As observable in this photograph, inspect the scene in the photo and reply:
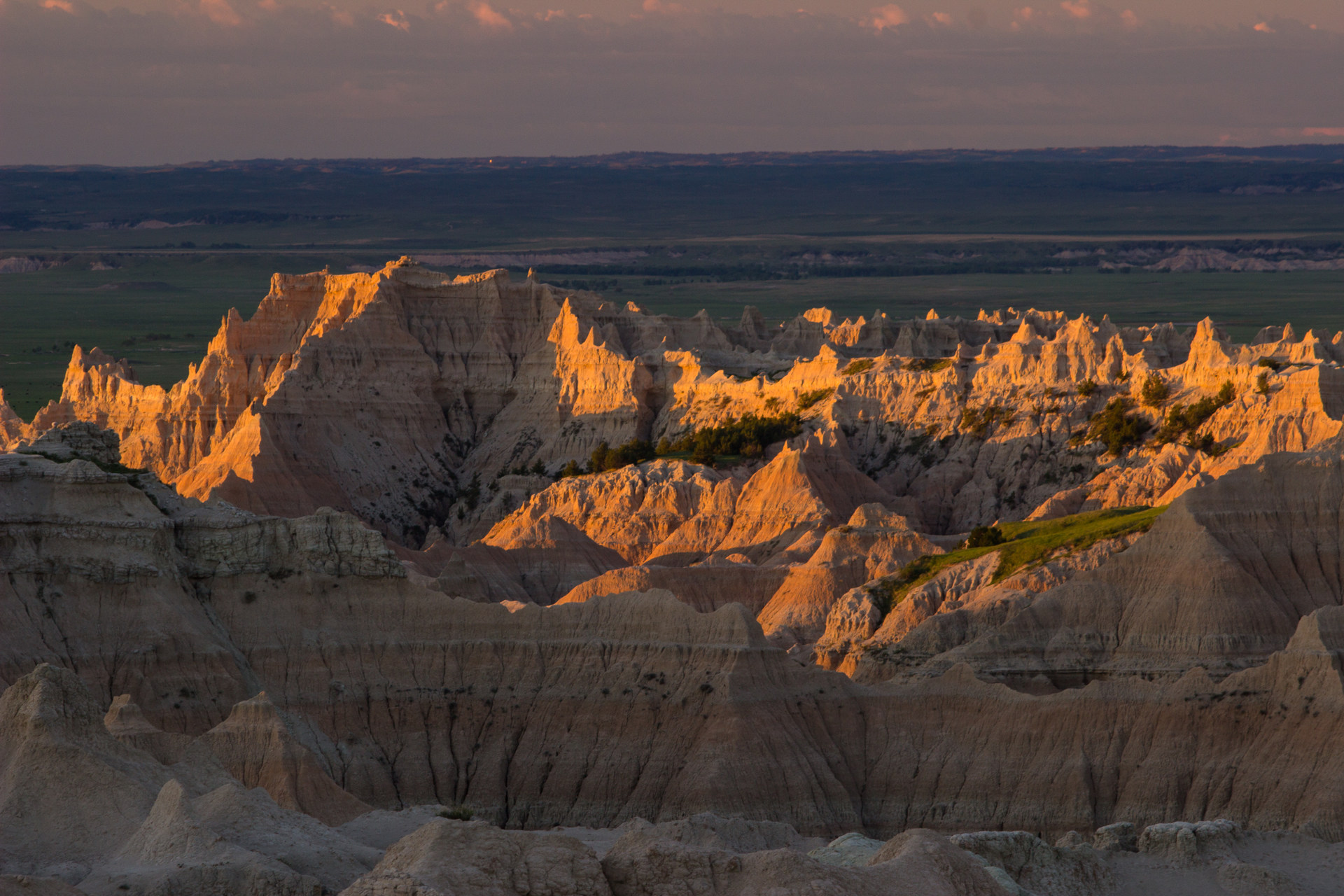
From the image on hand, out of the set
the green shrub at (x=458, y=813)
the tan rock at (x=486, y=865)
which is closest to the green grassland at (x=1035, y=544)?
the green shrub at (x=458, y=813)

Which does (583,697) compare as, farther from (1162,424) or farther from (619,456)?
(619,456)

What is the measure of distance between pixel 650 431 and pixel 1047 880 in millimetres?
99458

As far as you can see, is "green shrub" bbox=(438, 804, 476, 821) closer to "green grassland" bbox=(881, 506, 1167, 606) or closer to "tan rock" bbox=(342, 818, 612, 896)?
"tan rock" bbox=(342, 818, 612, 896)

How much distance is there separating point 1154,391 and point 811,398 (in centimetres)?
2344

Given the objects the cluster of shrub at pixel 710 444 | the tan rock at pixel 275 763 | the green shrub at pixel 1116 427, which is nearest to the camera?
the tan rock at pixel 275 763

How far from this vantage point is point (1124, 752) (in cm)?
7769

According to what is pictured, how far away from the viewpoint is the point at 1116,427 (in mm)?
129500

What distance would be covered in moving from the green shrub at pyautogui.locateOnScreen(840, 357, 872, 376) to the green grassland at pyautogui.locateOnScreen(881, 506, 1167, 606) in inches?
1670

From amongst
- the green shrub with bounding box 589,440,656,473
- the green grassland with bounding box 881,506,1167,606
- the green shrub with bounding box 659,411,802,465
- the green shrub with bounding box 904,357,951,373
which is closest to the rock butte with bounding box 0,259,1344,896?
the green grassland with bounding box 881,506,1167,606

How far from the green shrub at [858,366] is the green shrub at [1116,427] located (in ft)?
64.0

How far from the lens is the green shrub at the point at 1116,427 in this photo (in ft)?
421

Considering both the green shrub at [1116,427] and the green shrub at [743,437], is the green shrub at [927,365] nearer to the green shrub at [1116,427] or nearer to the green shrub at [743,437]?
the green shrub at [743,437]

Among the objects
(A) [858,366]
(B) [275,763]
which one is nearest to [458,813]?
(B) [275,763]

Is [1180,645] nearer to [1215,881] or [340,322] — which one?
[1215,881]
